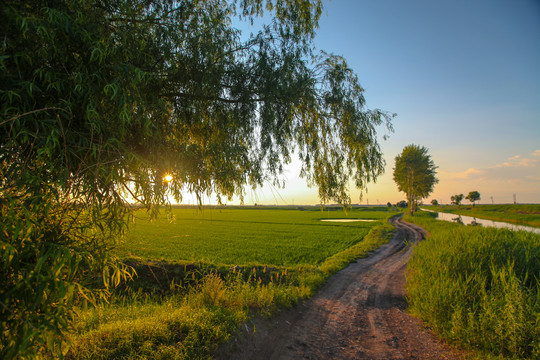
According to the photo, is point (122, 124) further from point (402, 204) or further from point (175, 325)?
point (402, 204)

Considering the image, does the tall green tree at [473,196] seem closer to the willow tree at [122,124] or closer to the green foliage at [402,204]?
the green foliage at [402,204]

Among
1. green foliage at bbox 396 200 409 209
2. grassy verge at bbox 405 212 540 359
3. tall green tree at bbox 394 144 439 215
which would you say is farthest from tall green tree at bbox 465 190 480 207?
grassy verge at bbox 405 212 540 359

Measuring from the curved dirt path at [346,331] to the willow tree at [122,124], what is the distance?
3362 millimetres

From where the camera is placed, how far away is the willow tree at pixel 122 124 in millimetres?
2801

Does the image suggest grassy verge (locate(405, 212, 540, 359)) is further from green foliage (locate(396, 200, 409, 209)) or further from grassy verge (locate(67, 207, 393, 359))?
green foliage (locate(396, 200, 409, 209))

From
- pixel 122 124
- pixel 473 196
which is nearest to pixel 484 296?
pixel 122 124

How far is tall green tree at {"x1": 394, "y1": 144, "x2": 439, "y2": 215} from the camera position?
52188mm

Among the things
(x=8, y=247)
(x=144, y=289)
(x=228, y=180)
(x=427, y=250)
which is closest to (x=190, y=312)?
(x=228, y=180)

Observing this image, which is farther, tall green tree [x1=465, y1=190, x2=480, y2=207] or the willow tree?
tall green tree [x1=465, y1=190, x2=480, y2=207]

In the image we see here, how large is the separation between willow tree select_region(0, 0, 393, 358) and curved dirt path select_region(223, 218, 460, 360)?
3.36m

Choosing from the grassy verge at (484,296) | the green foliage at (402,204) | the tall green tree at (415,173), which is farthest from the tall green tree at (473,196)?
the grassy verge at (484,296)

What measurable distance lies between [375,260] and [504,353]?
10.0 meters

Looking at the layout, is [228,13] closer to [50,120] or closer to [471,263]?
[50,120]

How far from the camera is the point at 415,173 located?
5247cm
